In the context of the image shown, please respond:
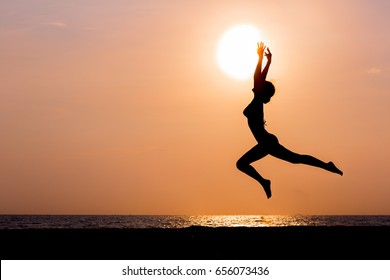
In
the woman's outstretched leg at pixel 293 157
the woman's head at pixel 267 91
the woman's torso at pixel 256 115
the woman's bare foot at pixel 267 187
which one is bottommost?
the woman's bare foot at pixel 267 187

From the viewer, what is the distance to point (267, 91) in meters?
14.0

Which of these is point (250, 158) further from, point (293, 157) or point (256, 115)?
point (256, 115)

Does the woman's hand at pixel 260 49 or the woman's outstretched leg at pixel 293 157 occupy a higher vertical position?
the woman's hand at pixel 260 49

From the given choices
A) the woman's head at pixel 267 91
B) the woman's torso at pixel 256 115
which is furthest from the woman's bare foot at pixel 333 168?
the woman's head at pixel 267 91

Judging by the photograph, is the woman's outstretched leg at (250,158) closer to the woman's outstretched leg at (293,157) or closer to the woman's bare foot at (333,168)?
the woman's outstretched leg at (293,157)

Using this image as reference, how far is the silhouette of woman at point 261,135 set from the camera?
1399cm

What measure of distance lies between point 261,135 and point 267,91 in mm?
901

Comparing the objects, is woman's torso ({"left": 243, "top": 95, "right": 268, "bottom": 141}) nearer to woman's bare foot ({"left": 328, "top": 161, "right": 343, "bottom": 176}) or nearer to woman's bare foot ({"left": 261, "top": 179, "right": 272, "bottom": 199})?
woman's bare foot ({"left": 261, "top": 179, "right": 272, "bottom": 199})

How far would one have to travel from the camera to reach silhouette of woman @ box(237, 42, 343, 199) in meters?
14.0

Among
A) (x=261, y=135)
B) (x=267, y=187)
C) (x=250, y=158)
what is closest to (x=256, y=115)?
(x=261, y=135)

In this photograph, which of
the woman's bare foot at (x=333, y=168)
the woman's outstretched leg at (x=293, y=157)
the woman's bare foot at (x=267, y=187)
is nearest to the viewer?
the woman's outstretched leg at (x=293, y=157)

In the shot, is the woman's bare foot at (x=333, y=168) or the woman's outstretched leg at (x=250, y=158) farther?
the woman's bare foot at (x=333, y=168)
